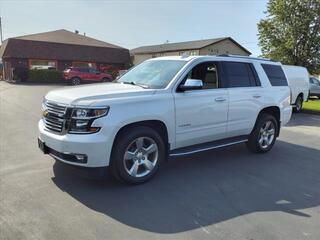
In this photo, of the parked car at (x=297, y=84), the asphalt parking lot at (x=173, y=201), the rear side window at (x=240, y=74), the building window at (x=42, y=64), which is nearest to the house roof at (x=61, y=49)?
the building window at (x=42, y=64)

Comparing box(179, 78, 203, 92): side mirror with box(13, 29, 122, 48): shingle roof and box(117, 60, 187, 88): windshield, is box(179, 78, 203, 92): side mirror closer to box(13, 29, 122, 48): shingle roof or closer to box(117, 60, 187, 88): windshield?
box(117, 60, 187, 88): windshield

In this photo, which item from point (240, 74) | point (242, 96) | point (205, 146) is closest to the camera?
point (205, 146)

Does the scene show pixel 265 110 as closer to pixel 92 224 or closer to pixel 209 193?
pixel 209 193

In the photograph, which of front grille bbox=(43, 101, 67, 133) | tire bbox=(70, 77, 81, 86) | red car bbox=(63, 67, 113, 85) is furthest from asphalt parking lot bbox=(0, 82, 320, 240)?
tire bbox=(70, 77, 81, 86)

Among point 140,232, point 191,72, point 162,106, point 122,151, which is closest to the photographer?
point 140,232

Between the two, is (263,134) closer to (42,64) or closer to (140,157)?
(140,157)

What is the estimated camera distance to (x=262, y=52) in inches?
1316

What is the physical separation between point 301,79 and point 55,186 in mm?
14394

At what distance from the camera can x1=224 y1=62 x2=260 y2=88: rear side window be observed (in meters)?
6.50

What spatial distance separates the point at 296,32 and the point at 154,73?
93.8 feet

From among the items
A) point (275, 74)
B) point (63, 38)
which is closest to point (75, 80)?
point (63, 38)

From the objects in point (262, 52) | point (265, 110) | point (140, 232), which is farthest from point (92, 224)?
point (262, 52)

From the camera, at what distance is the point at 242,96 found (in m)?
6.57

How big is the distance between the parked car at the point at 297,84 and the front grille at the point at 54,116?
42.3 feet
